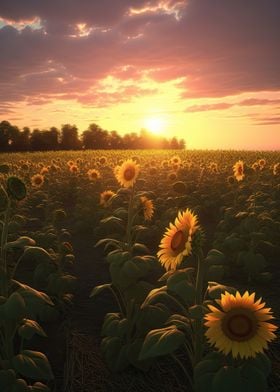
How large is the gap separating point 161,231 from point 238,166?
80.5 inches

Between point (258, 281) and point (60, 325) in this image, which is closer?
point (60, 325)

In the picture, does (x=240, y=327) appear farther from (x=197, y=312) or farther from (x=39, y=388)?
(x=39, y=388)

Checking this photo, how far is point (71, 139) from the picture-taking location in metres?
75.6

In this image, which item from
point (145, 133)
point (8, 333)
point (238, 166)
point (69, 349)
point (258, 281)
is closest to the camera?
point (8, 333)

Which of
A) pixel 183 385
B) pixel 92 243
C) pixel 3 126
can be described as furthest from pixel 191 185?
pixel 3 126

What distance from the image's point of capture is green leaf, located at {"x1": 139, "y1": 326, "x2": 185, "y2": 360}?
262cm

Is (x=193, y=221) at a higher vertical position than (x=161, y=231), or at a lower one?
higher

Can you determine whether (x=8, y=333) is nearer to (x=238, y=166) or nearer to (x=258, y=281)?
(x=258, y=281)

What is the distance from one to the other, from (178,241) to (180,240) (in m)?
0.02

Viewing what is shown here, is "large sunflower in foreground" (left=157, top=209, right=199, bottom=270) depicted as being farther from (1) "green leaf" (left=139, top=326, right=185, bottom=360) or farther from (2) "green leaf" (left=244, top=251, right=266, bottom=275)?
(2) "green leaf" (left=244, top=251, right=266, bottom=275)

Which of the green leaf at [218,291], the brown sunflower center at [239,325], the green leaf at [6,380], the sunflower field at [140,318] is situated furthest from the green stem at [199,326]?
the green leaf at [6,380]

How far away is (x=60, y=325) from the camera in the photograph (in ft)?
15.6

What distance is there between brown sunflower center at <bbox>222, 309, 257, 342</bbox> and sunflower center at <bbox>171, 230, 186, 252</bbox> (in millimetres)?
635

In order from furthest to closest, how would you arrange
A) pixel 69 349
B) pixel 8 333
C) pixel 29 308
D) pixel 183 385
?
1. pixel 69 349
2. pixel 183 385
3. pixel 8 333
4. pixel 29 308
